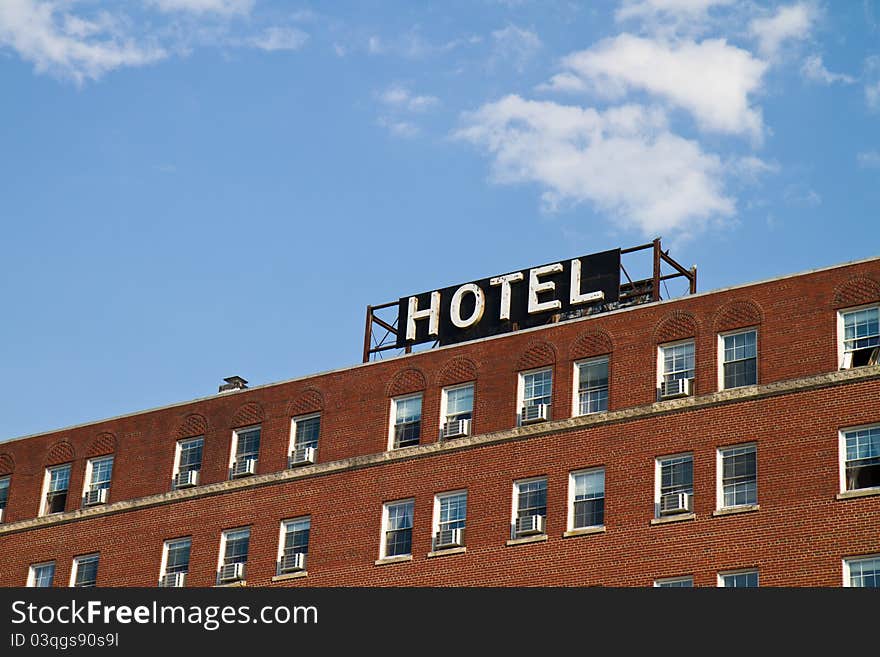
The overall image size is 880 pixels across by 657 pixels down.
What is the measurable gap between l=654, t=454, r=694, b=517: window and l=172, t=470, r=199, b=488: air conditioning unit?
67.1ft

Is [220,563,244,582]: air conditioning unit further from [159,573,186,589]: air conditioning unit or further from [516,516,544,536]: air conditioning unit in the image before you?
[516,516,544,536]: air conditioning unit

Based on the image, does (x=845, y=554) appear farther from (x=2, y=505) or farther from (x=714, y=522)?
(x=2, y=505)

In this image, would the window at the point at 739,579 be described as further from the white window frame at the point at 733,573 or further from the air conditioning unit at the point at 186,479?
the air conditioning unit at the point at 186,479

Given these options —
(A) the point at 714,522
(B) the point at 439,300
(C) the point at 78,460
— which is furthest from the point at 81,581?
(A) the point at 714,522

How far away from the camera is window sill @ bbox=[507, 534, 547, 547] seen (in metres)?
70.7

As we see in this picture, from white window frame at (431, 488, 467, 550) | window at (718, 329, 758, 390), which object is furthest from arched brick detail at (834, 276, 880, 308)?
white window frame at (431, 488, 467, 550)

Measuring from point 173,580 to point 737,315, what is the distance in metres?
24.8

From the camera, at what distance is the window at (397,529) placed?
74000 millimetres

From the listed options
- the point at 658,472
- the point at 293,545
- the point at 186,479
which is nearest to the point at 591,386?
the point at 658,472

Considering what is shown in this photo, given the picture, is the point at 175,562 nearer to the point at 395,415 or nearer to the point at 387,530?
the point at 387,530

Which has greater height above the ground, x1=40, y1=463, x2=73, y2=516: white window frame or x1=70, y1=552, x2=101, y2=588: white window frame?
x1=40, y1=463, x2=73, y2=516: white window frame

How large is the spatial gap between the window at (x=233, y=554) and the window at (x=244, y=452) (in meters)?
2.39

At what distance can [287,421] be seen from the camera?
79375 mm

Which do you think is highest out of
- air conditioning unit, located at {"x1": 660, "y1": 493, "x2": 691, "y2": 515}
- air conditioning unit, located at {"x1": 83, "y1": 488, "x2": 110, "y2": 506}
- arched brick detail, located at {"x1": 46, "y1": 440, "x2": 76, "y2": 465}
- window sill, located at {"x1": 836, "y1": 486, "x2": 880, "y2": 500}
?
arched brick detail, located at {"x1": 46, "y1": 440, "x2": 76, "y2": 465}
